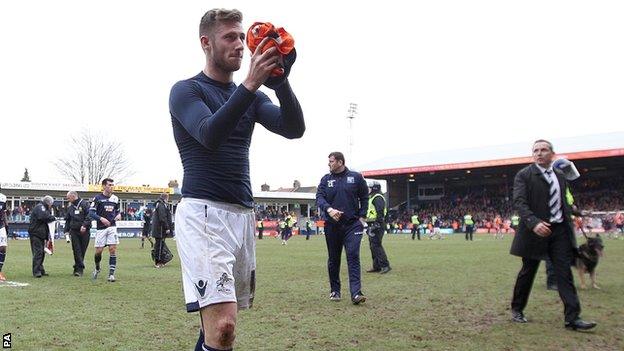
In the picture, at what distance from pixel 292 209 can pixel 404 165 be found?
13.7 meters

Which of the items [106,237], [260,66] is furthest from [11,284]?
[260,66]

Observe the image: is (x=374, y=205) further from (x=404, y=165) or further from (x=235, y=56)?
(x=404, y=165)

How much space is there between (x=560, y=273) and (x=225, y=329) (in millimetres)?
5107

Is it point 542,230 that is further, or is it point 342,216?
point 342,216

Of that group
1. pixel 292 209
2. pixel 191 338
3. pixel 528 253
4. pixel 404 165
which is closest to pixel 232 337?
pixel 191 338

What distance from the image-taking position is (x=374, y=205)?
14828 mm

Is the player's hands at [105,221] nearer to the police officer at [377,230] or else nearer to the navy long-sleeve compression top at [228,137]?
the police officer at [377,230]

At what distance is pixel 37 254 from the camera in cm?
1322

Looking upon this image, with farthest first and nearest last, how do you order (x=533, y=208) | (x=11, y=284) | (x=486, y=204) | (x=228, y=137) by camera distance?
→ (x=486, y=204) < (x=11, y=284) < (x=533, y=208) < (x=228, y=137)

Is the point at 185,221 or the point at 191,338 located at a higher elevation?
the point at 185,221

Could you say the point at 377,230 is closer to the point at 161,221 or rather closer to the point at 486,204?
the point at 161,221

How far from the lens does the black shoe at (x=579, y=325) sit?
645 cm

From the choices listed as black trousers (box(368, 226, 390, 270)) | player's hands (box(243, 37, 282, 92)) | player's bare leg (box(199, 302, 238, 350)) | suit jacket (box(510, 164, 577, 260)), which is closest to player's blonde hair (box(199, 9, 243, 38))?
player's hands (box(243, 37, 282, 92))

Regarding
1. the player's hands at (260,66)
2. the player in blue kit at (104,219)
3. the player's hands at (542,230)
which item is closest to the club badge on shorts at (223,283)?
the player's hands at (260,66)
